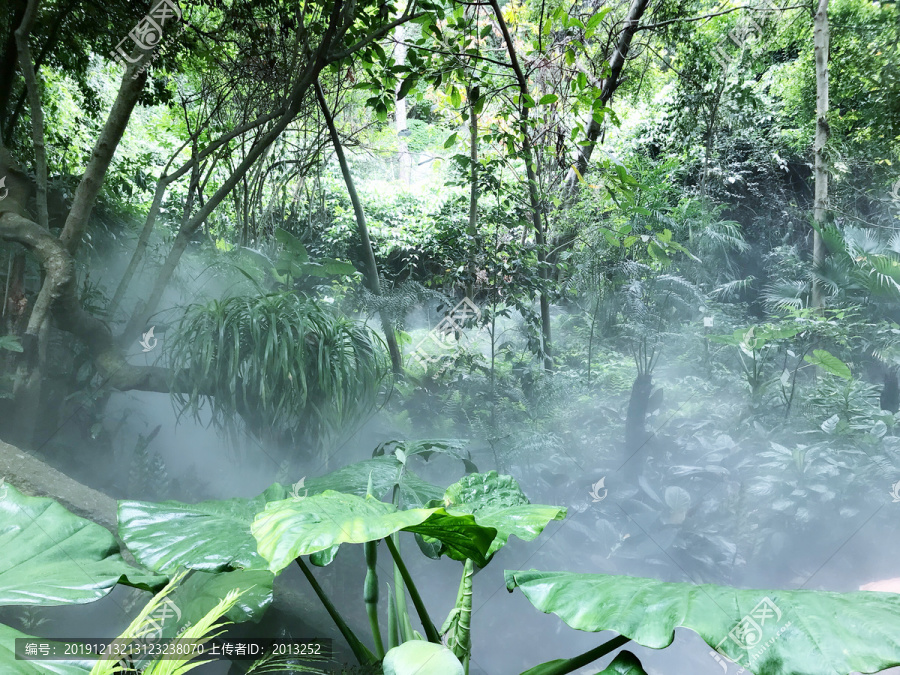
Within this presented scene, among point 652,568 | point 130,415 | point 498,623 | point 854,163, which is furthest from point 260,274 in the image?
point 854,163

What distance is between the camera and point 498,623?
1249mm

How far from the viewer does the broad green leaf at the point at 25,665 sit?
1.68 ft

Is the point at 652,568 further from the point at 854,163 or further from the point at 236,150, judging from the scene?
the point at 236,150

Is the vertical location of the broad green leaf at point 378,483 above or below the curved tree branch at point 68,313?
below

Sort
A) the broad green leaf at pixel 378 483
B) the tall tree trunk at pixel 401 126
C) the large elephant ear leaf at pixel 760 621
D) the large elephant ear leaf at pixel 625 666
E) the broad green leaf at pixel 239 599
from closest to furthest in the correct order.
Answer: the large elephant ear leaf at pixel 760 621
the large elephant ear leaf at pixel 625 666
the broad green leaf at pixel 239 599
the broad green leaf at pixel 378 483
the tall tree trunk at pixel 401 126

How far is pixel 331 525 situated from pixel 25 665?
0.33 m

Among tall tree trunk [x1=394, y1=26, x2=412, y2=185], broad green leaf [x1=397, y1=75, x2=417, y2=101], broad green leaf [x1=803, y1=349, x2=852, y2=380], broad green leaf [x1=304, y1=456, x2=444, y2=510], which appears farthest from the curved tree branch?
broad green leaf [x1=803, y1=349, x2=852, y2=380]

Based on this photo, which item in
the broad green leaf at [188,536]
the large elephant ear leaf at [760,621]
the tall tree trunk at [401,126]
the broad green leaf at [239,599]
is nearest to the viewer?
the large elephant ear leaf at [760,621]

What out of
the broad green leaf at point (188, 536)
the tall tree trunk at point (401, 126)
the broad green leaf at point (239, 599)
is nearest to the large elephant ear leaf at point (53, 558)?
the broad green leaf at point (188, 536)

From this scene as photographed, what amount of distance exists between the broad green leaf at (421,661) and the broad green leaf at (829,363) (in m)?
1.03

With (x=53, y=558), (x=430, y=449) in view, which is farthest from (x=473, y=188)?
(x=53, y=558)

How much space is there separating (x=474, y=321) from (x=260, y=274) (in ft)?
1.82

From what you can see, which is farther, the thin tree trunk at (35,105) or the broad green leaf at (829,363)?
the thin tree trunk at (35,105)

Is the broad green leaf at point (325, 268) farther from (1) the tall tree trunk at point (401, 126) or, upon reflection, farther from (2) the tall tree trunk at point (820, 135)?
(2) the tall tree trunk at point (820, 135)
